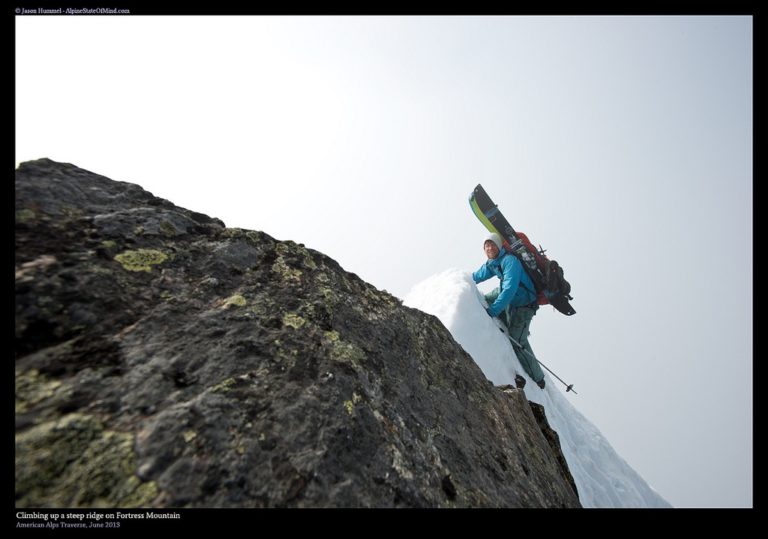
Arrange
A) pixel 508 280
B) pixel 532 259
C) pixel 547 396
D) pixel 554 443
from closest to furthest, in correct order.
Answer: pixel 554 443 → pixel 508 280 → pixel 547 396 → pixel 532 259

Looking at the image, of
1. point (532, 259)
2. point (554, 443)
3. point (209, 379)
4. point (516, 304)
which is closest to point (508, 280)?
point (516, 304)

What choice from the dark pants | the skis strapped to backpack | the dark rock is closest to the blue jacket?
the dark pants

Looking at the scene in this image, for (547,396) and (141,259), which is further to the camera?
(547,396)

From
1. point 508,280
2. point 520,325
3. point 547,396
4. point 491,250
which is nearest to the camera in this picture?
point 508,280

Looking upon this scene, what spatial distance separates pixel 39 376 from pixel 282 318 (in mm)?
1497

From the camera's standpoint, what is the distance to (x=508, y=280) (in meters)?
13.2

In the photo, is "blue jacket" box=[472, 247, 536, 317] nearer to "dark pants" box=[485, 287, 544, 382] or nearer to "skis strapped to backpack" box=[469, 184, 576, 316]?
"dark pants" box=[485, 287, 544, 382]

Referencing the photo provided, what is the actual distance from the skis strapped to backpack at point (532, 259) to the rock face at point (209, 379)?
41.0 feet

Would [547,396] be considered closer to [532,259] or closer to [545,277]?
[545,277]

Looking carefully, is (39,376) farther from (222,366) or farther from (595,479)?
(595,479)

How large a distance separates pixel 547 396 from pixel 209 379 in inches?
570

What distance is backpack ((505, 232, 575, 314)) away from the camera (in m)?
15.0
